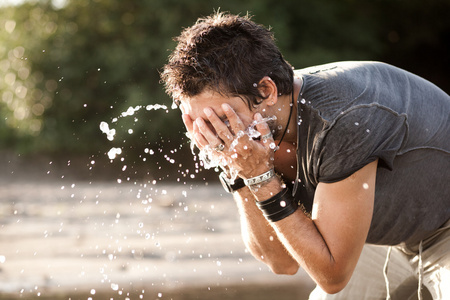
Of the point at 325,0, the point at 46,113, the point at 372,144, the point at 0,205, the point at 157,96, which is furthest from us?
the point at 325,0

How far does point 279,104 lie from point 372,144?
0.41m

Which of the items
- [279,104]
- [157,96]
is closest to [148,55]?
[157,96]

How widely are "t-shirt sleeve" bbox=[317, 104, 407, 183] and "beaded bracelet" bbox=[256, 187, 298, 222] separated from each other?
21 cm

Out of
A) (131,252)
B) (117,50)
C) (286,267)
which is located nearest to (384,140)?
(286,267)

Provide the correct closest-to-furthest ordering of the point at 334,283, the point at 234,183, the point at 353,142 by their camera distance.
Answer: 1. the point at 353,142
2. the point at 334,283
3. the point at 234,183

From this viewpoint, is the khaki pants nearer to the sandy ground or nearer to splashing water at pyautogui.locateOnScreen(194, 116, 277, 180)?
splashing water at pyautogui.locateOnScreen(194, 116, 277, 180)

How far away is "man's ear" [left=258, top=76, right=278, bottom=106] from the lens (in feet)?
8.23

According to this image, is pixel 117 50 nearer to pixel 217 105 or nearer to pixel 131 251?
pixel 131 251

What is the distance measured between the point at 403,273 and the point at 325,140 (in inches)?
37.0

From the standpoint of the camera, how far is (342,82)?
2.47m

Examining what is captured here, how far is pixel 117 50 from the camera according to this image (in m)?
16.2

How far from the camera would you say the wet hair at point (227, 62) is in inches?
97.4

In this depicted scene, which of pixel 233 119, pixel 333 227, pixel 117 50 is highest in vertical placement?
pixel 233 119

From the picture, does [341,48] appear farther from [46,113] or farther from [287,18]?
[46,113]
